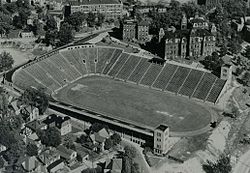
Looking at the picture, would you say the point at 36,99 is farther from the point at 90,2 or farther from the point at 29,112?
the point at 90,2

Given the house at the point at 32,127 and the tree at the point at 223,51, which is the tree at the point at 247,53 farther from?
the house at the point at 32,127

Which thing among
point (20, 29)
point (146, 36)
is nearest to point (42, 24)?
point (20, 29)

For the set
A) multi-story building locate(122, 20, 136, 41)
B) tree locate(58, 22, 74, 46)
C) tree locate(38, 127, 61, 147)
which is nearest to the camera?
tree locate(38, 127, 61, 147)

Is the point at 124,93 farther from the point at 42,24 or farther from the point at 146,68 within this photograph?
the point at 42,24

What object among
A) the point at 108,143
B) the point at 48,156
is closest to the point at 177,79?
the point at 108,143

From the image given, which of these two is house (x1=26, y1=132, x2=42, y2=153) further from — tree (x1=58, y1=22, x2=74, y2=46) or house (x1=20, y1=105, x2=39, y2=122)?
tree (x1=58, y1=22, x2=74, y2=46)

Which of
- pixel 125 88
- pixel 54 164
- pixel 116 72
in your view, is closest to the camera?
pixel 54 164

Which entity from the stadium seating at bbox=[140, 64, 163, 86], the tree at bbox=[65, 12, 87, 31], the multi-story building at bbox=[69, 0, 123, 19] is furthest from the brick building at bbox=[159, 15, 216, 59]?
the multi-story building at bbox=[69, 0, 123, 19]
